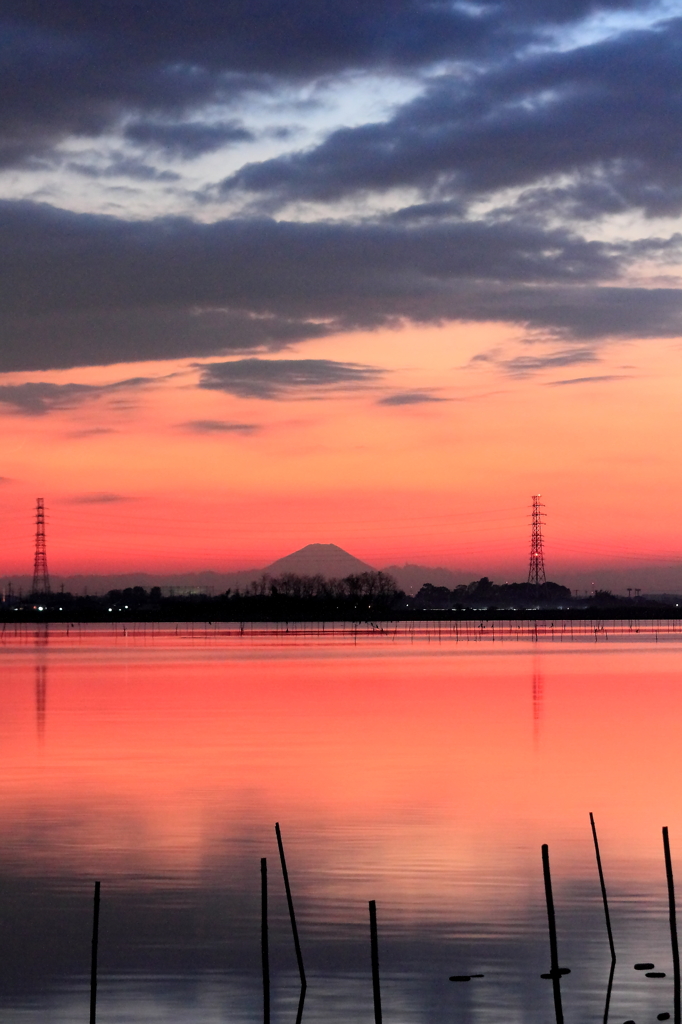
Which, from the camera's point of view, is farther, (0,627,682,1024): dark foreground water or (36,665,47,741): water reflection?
(36,665,47,741): water reflection

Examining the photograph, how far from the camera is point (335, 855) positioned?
3075 cm

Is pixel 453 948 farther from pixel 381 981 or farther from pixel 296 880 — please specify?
pixel 296 880

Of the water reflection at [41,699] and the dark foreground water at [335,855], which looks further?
the water reflection at [41,699]

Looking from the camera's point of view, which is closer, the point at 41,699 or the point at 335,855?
the point at 335,855

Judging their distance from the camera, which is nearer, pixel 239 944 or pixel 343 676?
pixel 239 944

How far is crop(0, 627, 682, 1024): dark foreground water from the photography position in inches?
806

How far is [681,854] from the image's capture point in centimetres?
3044

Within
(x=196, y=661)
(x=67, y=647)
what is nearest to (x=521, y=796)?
(x=196, y=661)

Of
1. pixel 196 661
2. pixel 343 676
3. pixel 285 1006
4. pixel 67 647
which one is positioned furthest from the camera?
pixel 67 647

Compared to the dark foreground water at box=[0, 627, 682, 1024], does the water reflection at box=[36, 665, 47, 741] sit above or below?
above

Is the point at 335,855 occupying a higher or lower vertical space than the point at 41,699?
lower

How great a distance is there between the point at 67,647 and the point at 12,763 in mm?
128747

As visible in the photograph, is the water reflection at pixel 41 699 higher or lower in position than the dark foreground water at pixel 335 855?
higher

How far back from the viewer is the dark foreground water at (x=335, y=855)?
2048 centimetres
